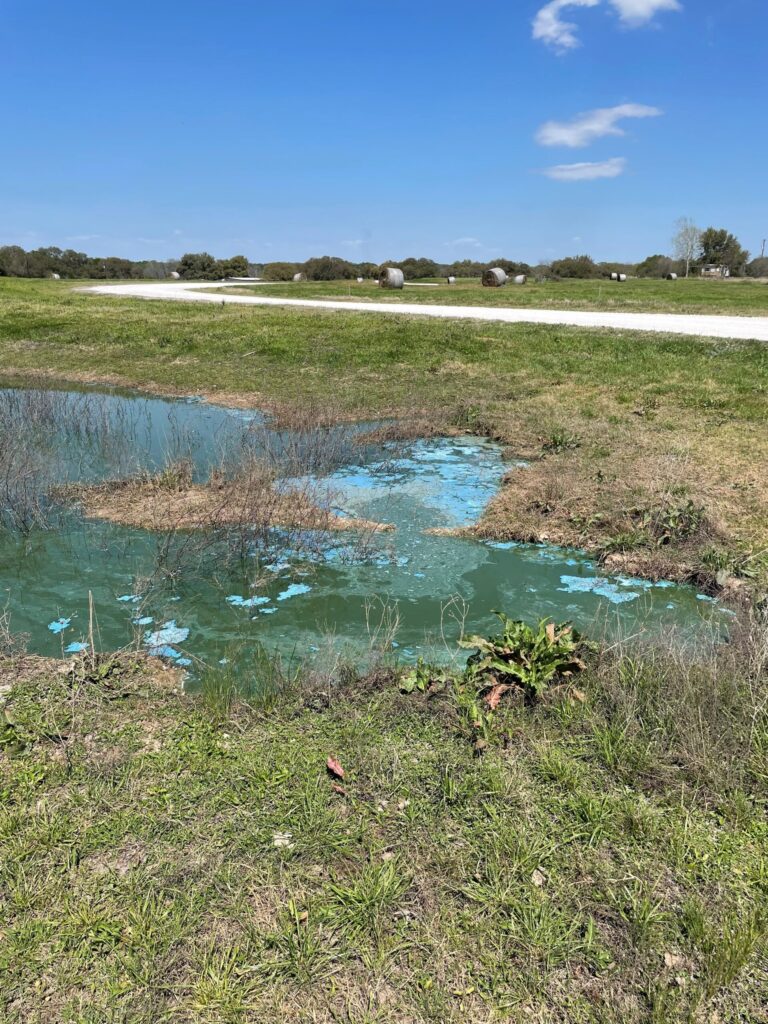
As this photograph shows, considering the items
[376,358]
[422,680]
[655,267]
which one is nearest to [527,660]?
[422,680]

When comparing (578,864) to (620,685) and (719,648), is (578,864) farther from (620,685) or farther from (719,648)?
(719,648)

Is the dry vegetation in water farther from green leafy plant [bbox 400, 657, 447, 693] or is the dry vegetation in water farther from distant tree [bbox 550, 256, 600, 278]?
distant tree [bbox 550, 256, 600, 278]

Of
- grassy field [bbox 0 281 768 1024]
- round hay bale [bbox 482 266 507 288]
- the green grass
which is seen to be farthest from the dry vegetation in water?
round hay bale [bbox 482 266 507 288]

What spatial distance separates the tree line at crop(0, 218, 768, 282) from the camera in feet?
176

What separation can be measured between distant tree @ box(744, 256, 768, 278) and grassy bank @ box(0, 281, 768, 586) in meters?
48.7

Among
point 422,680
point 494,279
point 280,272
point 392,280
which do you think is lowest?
point 422,680

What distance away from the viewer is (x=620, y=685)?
4.11m

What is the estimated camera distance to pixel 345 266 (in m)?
54.6

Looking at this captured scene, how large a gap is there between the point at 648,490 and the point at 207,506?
4854 mm

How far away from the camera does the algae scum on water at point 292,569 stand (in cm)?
546

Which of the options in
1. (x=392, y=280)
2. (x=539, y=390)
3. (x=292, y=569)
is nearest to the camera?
(x=292, y=569)

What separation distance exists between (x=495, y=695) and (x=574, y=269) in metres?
53.7

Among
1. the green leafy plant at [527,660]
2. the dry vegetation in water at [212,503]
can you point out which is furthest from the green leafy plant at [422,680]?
the dry vegetation in water at [212,503]

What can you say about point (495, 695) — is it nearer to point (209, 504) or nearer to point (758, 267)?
point (209, 504)
